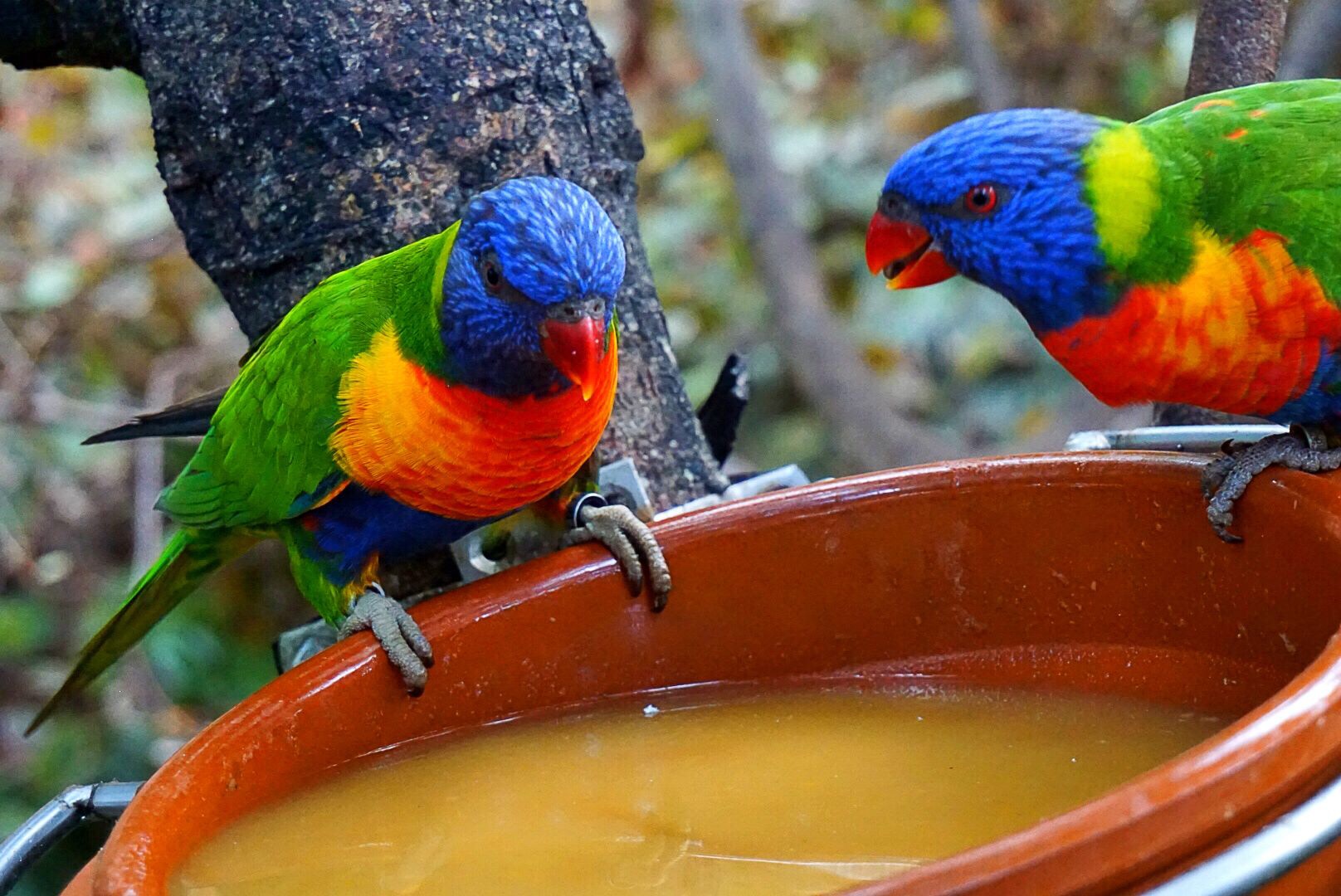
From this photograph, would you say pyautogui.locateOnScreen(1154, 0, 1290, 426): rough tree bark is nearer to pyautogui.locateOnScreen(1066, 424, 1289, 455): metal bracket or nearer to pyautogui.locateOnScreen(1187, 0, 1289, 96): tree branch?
pyautogui.locateOnScreen(1187, 0, 1289, 96): tree branch

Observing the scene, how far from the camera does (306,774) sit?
1.15 m

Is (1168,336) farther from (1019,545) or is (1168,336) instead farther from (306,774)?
(306,774)

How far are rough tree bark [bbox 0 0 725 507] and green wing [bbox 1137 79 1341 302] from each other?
67 centimetres

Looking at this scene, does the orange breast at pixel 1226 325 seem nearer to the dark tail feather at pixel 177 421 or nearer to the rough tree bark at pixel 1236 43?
the rough tree bark at pixel 1236 43

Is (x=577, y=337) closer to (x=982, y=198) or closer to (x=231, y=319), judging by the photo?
(x=982, y=198)

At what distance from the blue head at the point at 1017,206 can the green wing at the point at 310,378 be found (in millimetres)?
507

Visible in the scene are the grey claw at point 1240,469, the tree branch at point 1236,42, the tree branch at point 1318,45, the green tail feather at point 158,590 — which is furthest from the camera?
the tree branch at point 1318,45

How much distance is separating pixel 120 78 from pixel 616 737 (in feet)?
10.9

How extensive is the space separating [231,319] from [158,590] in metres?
2.02

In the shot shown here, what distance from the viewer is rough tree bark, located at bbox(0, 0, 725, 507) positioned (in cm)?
145

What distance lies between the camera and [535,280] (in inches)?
47.7

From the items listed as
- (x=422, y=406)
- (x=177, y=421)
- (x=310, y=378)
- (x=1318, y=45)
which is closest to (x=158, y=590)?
(x=177, y=421)

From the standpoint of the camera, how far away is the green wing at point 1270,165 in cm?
114

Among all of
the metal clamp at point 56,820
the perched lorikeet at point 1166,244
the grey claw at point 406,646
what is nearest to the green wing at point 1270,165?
the perched lorikeet at point 1166,244
